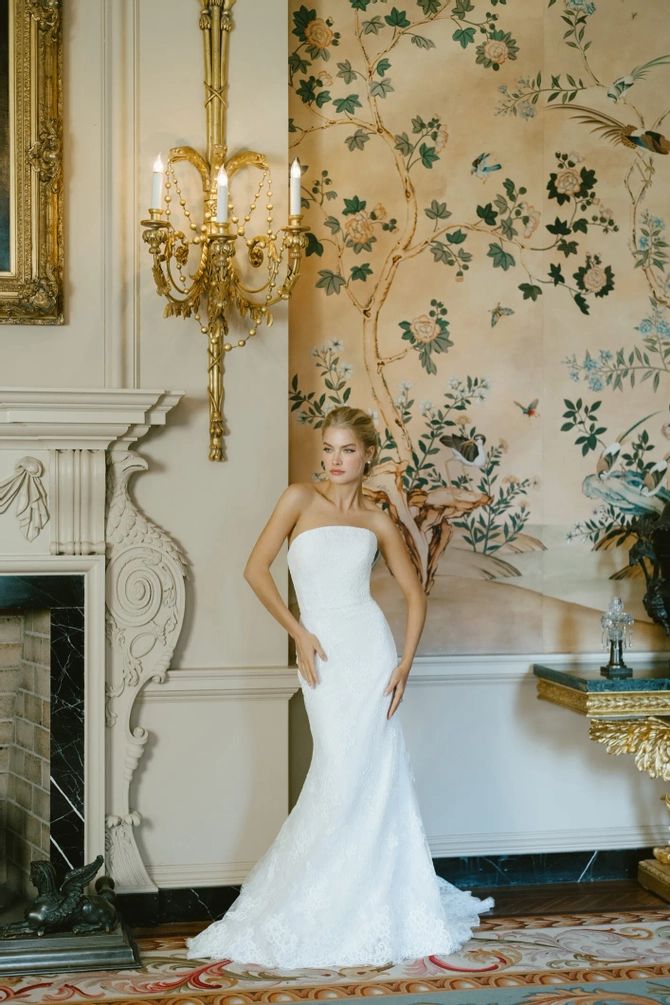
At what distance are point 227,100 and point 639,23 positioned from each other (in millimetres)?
1650

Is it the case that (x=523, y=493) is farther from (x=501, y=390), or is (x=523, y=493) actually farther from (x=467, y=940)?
(x=467, y=940)

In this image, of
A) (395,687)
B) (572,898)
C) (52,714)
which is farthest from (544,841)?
(52,714)

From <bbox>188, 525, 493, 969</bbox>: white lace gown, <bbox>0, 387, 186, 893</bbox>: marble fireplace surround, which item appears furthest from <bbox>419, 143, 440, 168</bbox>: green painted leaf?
<bbox>188, 525, 493, 969</bbox>: white lace gown

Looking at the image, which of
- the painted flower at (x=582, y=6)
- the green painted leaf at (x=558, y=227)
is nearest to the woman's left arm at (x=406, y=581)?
the green painted leaf at (x=558, y=227)

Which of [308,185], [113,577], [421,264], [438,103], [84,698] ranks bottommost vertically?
[84,698]

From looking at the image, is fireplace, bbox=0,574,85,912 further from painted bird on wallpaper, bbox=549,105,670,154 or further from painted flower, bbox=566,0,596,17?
painted flower, bbox=566,0,596,17

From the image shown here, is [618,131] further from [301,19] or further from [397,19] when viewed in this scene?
[301,19]

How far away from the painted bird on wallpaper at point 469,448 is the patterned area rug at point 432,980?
5.34ft

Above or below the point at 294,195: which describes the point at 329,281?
below

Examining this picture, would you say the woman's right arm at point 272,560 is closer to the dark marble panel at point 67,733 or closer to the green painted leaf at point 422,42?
the dark marble panel at point 67,733

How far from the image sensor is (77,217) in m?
3.65

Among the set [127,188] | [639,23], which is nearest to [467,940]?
[127,188]

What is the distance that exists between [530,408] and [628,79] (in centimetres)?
127

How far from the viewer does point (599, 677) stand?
3.94 metres
